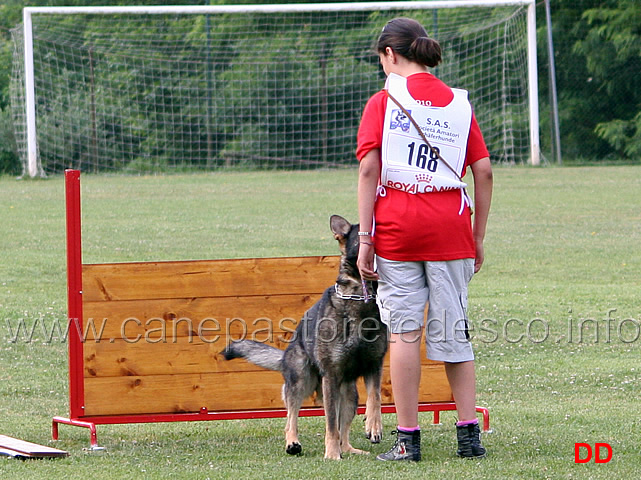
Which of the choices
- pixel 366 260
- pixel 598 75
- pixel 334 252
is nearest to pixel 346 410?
pixel 366 260

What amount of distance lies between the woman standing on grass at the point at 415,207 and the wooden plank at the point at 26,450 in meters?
1.56

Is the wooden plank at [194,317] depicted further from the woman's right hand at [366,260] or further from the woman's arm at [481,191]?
the woman's arm at [481,191]

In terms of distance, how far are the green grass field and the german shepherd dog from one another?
18cm

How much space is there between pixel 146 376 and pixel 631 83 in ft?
80.2

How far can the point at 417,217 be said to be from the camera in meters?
3.68

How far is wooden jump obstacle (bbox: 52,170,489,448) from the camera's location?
4.45m

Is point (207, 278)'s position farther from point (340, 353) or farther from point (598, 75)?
point (598, 75)

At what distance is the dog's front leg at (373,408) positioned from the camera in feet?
13.9

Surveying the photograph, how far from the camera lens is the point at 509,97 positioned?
74.6ft

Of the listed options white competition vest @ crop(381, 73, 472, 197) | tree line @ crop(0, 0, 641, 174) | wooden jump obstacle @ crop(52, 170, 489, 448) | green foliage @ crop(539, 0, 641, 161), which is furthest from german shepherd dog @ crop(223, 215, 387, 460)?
green foliage @ crop(539, 0, 641, 161)

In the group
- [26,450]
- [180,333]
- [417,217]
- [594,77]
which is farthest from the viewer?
[594,77]

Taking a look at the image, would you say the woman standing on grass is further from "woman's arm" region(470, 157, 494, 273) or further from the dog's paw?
the dog's paw

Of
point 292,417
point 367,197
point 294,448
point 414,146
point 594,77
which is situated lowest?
point 294,448

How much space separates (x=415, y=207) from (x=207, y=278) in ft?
4.42
